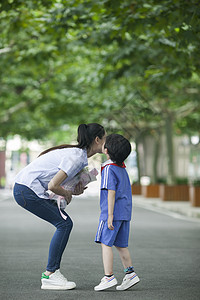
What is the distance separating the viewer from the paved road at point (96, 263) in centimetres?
686

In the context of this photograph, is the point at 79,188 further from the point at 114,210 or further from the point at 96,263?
the point at 96,263

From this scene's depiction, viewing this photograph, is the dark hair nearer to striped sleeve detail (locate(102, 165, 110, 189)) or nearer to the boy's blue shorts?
striped sleeve detail (locate(102, 165, 110, 189))

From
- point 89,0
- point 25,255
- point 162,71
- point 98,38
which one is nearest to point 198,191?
point 162,71

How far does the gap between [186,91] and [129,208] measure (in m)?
20.9

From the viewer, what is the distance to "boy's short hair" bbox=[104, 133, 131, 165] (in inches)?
274

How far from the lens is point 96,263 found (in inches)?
361

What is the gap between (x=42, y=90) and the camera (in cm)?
3186

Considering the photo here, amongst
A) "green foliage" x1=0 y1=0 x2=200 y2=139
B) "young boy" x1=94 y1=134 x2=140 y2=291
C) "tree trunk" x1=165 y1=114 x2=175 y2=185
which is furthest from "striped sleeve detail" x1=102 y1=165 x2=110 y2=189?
"tree trunk" x1=165 y1=114 x2=175 y2=185

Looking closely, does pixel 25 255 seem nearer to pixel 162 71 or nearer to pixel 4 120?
pixel 162 71

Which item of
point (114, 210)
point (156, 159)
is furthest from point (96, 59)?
point (114, 210)

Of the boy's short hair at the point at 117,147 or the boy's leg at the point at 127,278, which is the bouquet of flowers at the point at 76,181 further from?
the boy's leg at the point at 127,278

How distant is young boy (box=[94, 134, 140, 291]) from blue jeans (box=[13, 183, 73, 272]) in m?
0.35

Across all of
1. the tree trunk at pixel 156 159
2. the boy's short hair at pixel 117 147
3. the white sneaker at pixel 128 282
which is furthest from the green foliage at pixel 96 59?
the white sneaker at pixel 128 282

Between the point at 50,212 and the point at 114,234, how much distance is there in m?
0.65
